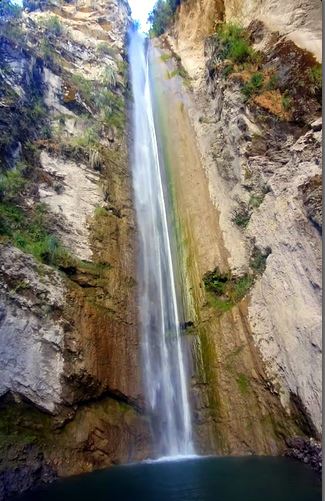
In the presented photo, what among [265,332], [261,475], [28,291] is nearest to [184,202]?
[265,332]

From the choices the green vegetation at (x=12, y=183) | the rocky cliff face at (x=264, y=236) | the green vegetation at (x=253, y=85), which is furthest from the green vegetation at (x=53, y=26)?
the green vegetation at (x=253, y=85)

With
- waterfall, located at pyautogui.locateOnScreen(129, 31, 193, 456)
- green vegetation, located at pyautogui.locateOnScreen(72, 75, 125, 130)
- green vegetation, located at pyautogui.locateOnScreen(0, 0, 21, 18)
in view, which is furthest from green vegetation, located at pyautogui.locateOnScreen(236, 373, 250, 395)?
green vegetation, located at pyautogui.locateOnScreen(0, 0, 21, 18)

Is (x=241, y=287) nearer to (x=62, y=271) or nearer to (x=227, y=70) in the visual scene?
(x=62, y=271)

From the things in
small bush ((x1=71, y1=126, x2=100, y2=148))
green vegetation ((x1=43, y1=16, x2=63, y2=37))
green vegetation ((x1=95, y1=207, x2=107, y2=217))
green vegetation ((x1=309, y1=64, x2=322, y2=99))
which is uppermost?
green vegetation ((x1=43, y1=16, x2=63, y2=37))

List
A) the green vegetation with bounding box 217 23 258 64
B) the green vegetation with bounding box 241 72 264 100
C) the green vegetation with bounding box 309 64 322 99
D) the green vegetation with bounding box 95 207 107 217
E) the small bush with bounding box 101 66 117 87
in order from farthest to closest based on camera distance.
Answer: the small bush with bounding box 101 66 117 87 < the green vegetation with bounding box 217 23 258 64 < the green vegetation with bounding box 241 72 264 100 < the green vegetation with bounding box 95 207 107 217 < the green vegetation with bounding box 309 64 322 99

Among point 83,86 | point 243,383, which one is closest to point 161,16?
point 83,86

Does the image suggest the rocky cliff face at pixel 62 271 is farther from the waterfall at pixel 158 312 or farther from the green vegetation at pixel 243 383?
the green vegetation at pixel 243 383

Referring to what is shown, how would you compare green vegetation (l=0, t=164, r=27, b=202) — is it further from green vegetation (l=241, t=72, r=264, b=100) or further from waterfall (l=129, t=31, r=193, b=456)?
green vegetation (l=241, t=72, r=264, b=100)
